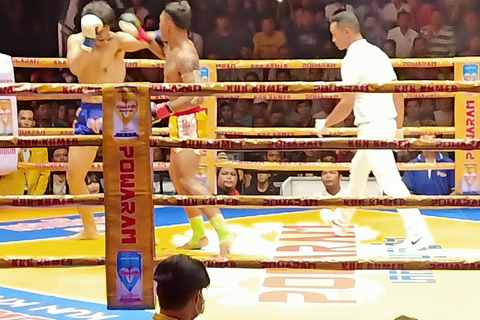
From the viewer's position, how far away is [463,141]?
2416 mm

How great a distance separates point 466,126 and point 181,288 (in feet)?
14.0

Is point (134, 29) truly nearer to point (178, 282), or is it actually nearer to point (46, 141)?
point (46, 141)

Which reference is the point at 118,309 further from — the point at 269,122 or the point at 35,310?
the point at 269,122

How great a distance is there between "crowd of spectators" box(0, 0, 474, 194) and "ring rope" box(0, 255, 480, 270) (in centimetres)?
431

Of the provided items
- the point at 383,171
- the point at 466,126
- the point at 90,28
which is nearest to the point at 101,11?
the point at 90,28

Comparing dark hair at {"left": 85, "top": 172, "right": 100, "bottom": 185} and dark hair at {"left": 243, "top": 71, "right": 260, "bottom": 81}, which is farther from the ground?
dark hair at {"left": 243, "top": 71, "right": 260, "bottom": 81}

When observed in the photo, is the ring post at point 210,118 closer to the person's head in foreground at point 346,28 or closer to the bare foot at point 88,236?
the bare foot at point 88,236

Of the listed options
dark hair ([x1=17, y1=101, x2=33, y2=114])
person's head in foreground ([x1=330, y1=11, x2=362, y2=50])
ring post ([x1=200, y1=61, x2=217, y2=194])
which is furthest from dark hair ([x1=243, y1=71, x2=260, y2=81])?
person's head in foreground ([x1=330, y1=11, x2=362, y2=50])

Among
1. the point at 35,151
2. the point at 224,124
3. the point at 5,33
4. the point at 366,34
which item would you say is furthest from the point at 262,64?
the point at 5,33

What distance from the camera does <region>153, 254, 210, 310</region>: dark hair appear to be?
5.06ft

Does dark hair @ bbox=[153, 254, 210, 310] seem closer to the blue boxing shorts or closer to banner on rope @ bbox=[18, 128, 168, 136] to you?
the blue boxing shorts

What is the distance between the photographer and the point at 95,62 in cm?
376

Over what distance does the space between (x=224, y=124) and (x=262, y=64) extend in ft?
4.95

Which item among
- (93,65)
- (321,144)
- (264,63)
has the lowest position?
(321,144)
